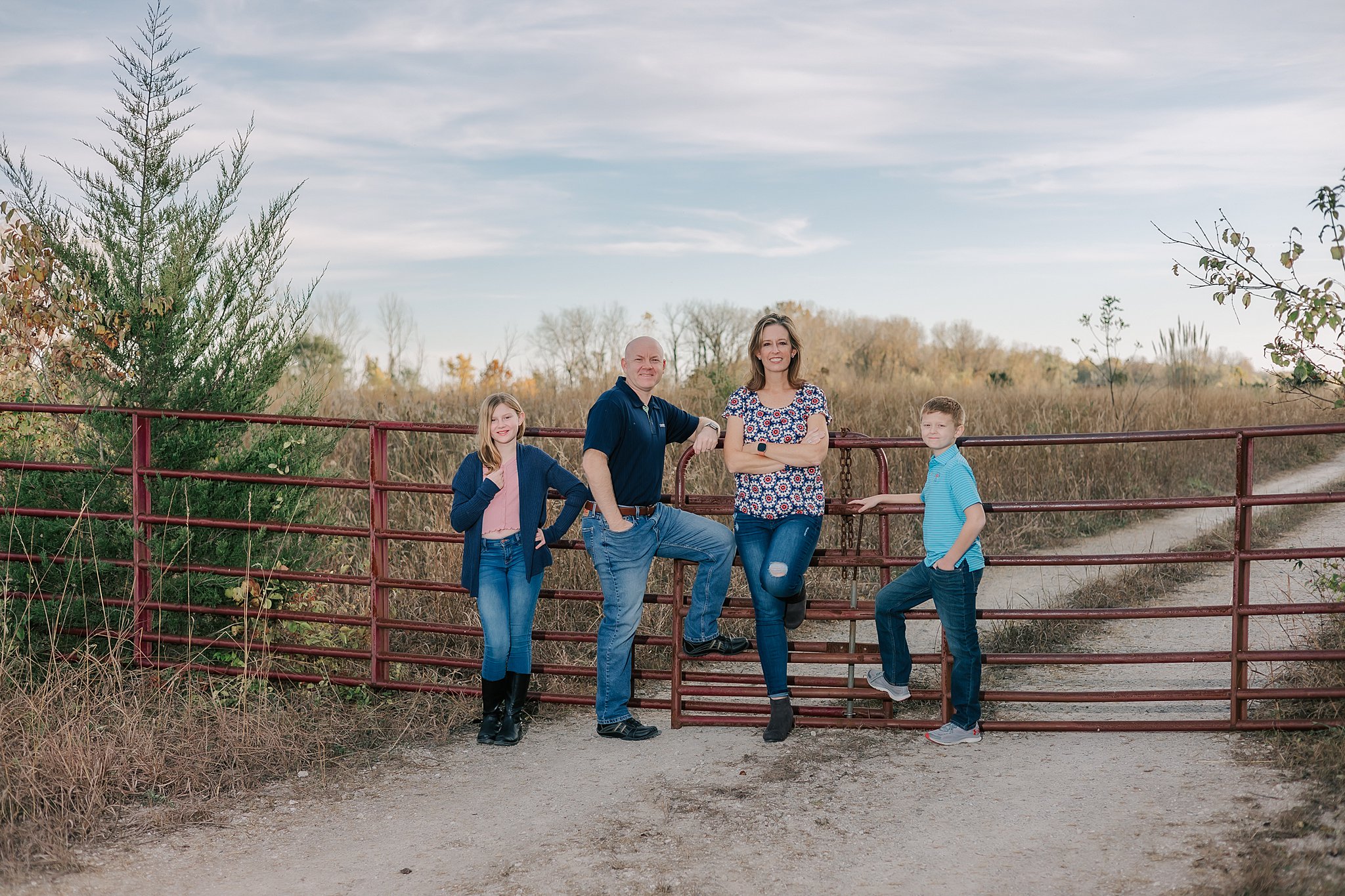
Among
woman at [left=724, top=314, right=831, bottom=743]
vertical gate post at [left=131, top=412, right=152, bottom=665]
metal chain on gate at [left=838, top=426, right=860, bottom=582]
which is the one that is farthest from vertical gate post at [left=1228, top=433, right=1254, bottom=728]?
vertical gate post at [left=131, top=412, right=152, bottom=665]

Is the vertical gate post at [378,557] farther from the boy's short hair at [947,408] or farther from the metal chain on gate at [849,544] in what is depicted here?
the boy's short hair at [947,408]

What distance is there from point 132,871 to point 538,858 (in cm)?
177

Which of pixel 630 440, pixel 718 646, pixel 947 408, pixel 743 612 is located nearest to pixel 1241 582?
pixel 947 408

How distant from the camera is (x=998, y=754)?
5.81 meters

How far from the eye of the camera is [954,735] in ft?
19.5

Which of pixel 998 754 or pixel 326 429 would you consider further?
pixel 326 429

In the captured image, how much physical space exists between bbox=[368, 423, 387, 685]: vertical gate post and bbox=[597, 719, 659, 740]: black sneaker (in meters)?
1.61

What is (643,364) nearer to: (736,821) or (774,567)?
(774,567)

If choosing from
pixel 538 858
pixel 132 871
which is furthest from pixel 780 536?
pixel 132 871

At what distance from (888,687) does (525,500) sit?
2239 millimetres

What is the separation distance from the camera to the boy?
5492mm

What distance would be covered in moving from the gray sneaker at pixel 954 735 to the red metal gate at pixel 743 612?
99 mm

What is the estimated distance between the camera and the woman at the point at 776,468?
5.56 metres

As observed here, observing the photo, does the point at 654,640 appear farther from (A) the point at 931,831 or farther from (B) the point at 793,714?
(A) the point at 931,831
